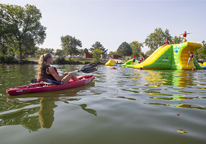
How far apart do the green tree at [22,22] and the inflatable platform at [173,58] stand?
31.1 m

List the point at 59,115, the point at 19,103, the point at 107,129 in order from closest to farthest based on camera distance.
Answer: the point at 107,129, the point at 59,115, the point at 19,103

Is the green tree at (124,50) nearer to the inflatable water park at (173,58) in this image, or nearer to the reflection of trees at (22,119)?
the inflatable water park at (173,58)

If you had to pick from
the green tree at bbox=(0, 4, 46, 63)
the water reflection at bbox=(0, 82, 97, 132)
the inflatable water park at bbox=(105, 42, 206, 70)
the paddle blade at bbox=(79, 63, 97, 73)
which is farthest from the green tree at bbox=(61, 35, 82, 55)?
the water reflection at bbox=(0, 82, 97, 132)

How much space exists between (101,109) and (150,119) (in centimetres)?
115

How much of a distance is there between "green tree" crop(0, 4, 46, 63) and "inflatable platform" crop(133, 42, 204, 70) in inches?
1224

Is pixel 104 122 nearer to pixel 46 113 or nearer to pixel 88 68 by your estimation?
pixel 46 113

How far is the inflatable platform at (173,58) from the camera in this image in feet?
57.0

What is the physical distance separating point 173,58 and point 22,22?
119 feet

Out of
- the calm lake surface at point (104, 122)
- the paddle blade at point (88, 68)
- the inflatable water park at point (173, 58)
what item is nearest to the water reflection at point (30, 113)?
the calm lake surface at point (104, 122)

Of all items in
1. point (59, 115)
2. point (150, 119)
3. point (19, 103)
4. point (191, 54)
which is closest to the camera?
point (150, 119)

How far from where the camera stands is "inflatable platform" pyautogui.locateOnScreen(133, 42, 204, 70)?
17.4 metres

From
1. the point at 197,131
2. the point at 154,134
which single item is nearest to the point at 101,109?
the point at 154,134

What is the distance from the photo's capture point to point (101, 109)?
3.37 m

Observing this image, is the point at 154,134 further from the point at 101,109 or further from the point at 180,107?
the point at 180,107
